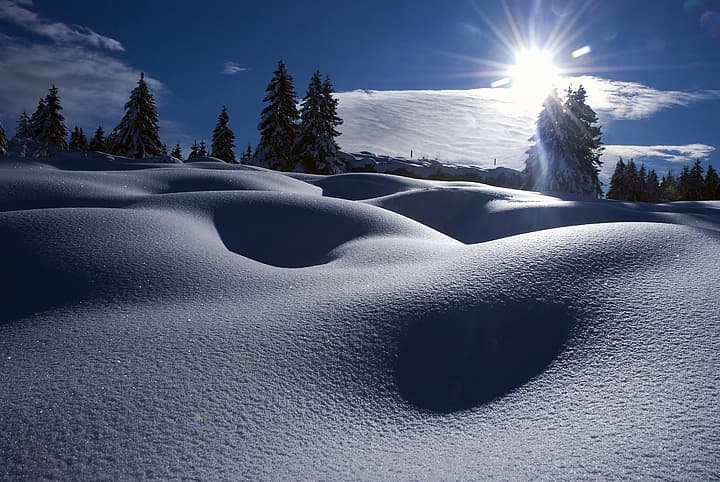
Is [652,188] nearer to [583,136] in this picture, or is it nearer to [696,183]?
[696,183]

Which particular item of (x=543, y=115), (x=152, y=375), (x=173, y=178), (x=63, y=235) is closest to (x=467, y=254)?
(x=152, y=375)

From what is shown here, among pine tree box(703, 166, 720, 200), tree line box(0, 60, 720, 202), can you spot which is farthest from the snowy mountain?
pine tree box(703, 166, 720, 200)

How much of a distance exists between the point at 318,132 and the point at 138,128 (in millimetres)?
11974

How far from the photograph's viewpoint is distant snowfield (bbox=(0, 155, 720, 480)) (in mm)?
1124

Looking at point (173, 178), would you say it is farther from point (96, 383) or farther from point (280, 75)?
point (280, 75)

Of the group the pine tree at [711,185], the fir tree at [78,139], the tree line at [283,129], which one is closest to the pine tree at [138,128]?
the tree line at [283,129]

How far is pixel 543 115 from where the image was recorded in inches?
995

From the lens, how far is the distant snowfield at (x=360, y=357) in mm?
1124

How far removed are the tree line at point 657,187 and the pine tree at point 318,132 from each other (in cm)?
2958

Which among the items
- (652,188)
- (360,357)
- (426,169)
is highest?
(652,188)

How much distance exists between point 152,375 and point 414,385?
89cm

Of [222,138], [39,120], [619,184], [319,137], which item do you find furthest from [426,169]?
[39,120]

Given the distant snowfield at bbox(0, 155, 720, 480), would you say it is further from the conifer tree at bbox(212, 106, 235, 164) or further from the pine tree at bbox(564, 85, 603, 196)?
the conifer tree at bbox(212, 106, 235, 164)

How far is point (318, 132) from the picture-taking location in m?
26.5
